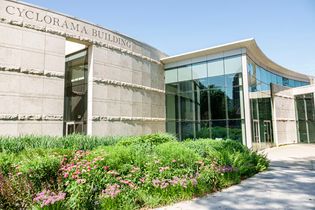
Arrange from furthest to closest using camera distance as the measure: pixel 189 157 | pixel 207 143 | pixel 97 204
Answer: pixel 207 143 → pixel 189 157 → pixel 97 204

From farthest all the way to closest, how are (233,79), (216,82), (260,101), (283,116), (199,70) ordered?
(283,116) → (260,101) → (199,70) → (216,82) → (233,79)

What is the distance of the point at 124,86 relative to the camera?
59.2 ft

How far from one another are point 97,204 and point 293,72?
1231 inches

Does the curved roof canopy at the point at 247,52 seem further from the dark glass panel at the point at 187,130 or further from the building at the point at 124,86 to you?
the dark glass panel at the point at 187,130

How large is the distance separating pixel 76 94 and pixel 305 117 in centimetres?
2494

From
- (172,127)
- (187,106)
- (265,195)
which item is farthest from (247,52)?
(265,195)

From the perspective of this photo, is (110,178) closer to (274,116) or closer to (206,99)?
(206,99)

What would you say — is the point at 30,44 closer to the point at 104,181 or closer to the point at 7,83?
the point at 7,83

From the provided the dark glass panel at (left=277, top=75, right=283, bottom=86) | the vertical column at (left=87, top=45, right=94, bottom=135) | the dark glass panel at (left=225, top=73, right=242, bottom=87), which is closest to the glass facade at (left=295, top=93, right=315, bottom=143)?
the dark glass panel at (left=277, top=75, right=283, bottom=86)

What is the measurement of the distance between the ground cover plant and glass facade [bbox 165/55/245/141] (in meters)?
10.6

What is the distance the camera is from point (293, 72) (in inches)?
1168

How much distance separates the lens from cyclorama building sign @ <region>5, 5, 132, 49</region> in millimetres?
13205

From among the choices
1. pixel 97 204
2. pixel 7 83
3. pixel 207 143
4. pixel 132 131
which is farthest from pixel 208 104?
pixel 97 204

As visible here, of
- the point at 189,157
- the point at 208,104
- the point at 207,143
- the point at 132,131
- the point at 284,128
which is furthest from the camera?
the point at 284,128
